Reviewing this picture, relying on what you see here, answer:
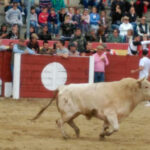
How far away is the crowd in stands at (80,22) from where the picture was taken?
2011 centimetres

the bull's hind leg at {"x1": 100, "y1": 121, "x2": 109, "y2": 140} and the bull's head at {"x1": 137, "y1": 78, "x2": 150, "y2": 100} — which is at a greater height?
the bull's head at {"x1": 137, "y1": 78, "x2": 150, "y2": 100}

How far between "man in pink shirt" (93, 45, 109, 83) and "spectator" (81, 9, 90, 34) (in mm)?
4033

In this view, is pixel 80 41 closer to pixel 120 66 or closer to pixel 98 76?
pixel 120 66

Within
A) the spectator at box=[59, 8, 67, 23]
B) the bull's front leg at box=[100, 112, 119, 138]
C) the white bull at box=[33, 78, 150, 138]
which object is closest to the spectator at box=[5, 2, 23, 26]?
the spectator at box=[59, 8, 67, 23]

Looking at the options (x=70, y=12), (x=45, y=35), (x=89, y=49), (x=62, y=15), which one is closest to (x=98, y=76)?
(x=89, y=49)

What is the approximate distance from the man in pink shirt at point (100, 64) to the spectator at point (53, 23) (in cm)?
357

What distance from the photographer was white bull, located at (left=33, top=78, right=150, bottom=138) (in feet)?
35.1

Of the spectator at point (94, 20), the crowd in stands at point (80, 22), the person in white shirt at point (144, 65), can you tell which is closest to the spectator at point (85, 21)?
the crowd in stands at point (80, 22)

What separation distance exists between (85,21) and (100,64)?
4.30 meters

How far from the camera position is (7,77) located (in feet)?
57.0

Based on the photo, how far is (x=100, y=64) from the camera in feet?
58.3

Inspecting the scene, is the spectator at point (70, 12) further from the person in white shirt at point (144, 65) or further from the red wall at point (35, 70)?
the person in white shirt at point (144, 65)

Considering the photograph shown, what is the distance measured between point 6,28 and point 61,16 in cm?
265

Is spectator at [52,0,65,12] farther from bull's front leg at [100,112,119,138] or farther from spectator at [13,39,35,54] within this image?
bull's front leg at [100,112,119,138]
